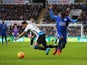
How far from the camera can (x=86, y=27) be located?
48.1 meters

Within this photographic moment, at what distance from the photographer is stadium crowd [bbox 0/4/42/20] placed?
198ft

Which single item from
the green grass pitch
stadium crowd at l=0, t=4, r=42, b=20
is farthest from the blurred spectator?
the green grass pitch

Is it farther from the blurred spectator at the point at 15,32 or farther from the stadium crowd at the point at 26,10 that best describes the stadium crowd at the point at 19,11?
the blurred spectator at the point at 15,32

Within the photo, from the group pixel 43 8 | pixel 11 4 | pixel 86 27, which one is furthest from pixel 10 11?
pixel 86 27

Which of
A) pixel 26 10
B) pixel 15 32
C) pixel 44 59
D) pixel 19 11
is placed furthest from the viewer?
pixel 19 11

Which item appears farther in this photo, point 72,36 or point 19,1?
point 19,1

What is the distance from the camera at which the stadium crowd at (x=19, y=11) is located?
198ft

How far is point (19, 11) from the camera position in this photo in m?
62.4

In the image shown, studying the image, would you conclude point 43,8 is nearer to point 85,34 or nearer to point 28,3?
point 28,3

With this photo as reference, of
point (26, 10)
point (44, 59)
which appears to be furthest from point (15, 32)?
point (44, 59)

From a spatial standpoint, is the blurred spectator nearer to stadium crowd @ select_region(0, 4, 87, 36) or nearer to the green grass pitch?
stadium crowd @ select_region(0, 4, 87, 36)

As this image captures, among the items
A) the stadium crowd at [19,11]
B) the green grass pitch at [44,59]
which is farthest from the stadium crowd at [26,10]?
the green grass pitch at [44,59]

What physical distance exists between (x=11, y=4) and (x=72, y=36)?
66.6 feet

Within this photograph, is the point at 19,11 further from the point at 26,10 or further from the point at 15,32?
the point at 15,32
